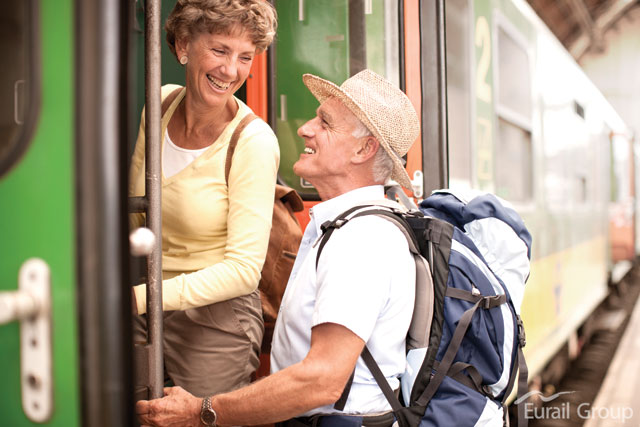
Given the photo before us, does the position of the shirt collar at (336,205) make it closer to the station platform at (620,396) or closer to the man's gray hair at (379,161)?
the man's gray hair at (379,161)

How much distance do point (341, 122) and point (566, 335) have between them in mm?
3834

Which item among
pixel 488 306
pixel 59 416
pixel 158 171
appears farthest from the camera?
pixel 488 306

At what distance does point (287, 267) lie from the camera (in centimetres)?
213

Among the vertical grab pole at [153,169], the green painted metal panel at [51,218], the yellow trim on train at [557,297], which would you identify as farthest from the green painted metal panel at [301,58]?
the yellow trim on train at [557,297]

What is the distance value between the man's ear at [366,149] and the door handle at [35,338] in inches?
43.6

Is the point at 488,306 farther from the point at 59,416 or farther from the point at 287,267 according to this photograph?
the point at 59,416

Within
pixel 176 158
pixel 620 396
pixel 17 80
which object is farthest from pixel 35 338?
pixel 620 396

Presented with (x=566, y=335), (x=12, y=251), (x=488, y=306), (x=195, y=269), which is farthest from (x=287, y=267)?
(x=566, y=335)

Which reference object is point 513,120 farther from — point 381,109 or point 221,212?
point 221,212

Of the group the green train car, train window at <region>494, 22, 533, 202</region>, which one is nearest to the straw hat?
the green train car

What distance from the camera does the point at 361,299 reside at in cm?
147

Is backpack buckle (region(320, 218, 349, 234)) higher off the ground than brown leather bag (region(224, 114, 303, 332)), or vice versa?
backpack buckle (region(320, 218, 349, 234))

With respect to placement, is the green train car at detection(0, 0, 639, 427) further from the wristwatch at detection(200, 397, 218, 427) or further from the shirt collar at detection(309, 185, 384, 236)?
the wristwatch at detection(200, 397, 218, 427)

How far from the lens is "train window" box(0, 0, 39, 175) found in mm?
896
